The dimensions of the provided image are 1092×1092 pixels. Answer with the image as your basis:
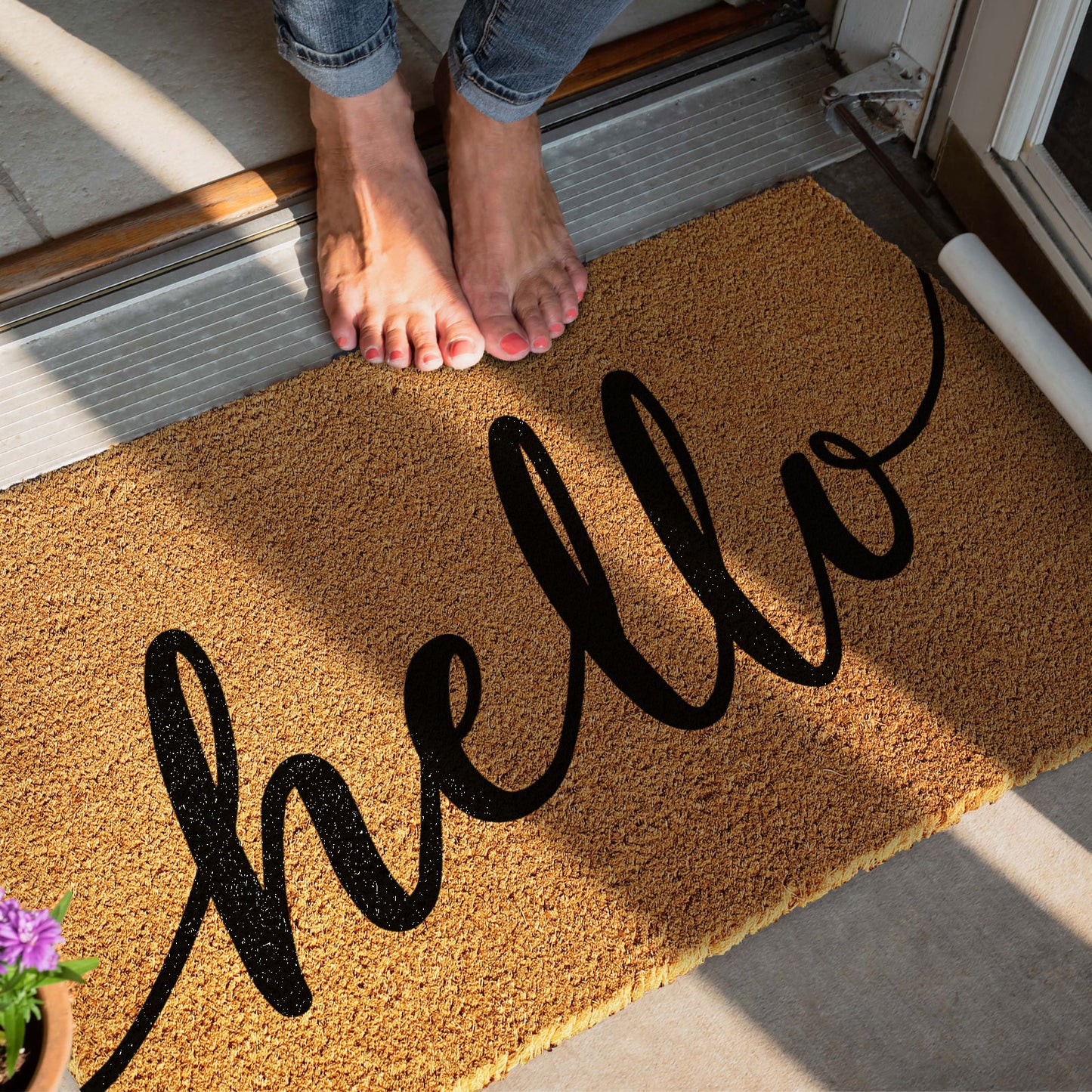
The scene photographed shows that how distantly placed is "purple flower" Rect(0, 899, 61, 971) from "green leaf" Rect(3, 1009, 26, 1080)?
0.04 metres

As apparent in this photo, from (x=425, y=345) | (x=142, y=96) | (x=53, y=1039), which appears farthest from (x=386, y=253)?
(x=53, y=1039)

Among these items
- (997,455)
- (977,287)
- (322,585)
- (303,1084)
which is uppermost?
(977,287)

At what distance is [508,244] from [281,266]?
0.27 metres

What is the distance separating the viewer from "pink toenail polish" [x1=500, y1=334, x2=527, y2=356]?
1167 mm

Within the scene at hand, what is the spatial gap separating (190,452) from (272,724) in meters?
0.33

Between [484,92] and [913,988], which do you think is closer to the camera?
[913,988]

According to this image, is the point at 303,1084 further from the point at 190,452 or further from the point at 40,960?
the point at 190,452

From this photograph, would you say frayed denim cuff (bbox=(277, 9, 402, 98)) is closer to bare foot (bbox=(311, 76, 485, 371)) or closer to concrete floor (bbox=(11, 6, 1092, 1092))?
bare foot (bbox=(311, 76, 485, 371))

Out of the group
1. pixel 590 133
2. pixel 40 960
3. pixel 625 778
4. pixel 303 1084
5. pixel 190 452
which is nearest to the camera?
pixel 40 960

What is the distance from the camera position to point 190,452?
112cm

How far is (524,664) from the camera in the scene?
102 cm

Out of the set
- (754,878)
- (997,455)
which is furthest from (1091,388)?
(754,878)

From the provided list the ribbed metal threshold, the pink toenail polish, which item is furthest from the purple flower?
the pink toenail polish

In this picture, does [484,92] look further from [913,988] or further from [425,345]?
[913,988]
